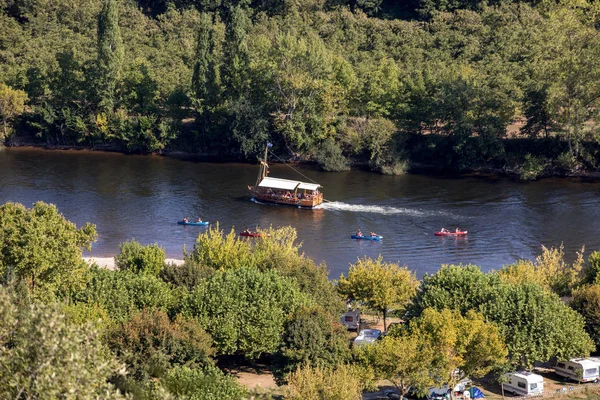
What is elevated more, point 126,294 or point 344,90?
point 344,90

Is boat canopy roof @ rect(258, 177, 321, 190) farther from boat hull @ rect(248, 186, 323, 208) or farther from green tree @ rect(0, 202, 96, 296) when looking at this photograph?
green tree @ rect(0, 202, 96, 296)

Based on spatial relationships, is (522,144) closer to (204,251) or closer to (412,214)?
(412,214)

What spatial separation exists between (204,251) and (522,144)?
63438 millimetres

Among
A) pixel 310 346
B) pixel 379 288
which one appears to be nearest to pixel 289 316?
pixel 310 346

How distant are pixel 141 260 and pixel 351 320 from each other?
16500 mm

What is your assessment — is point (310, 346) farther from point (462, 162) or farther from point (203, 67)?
point (203, 67)

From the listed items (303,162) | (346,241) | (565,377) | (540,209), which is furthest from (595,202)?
(565,377)

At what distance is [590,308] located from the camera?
59000 millimetres

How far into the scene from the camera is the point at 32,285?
5766 cm

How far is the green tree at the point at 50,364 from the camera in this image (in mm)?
30641

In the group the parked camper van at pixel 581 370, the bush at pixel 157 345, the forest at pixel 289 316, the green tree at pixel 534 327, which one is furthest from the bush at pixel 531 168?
the bush at pixel 157 345

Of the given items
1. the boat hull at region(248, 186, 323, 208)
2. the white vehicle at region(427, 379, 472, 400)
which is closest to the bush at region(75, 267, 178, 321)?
the white vehicle at region(427, 379, 472, 400)

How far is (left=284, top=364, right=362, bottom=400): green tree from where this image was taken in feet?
149

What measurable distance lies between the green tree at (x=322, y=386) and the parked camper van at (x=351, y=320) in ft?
51.9
